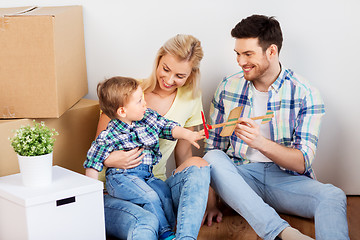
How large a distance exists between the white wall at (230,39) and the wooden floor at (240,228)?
427mm

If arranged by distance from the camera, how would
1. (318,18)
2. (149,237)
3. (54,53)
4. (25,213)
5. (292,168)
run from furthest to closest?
(318,18) < (292,168) < (54,53) < (149,237) < (25,213)

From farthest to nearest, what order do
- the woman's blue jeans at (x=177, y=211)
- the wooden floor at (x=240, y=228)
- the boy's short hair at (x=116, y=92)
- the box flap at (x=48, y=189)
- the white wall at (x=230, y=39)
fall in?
the white wall at (x=230, y=39), the wooden floor at (x=240, y=228), the boy's short hair at (x=116, y=92), the woman's blue jeans at (x=177, y=211), the box flap at (x=48, y=189)

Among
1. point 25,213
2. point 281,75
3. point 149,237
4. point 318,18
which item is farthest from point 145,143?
point 318,18

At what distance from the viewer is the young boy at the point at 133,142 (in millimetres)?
1684

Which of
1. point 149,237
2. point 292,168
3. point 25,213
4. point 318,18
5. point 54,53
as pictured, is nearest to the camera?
point 25,213

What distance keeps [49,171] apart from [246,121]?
0.70m

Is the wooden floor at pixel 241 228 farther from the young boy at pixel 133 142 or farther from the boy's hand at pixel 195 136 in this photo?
the boy's hand at pixel 195 136

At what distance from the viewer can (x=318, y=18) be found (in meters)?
2.13

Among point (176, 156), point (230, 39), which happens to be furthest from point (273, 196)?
point (230, 39)

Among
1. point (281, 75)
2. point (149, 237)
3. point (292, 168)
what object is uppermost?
point (281, 75)

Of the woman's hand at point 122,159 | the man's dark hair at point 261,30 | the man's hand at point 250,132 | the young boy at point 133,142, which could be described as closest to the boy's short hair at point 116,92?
the young boy at point 133,142

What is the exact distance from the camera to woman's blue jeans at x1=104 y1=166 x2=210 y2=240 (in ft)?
5.14

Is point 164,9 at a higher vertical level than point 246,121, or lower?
higher

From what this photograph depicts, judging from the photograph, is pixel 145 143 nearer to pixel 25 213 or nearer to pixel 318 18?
pixel 25 213
